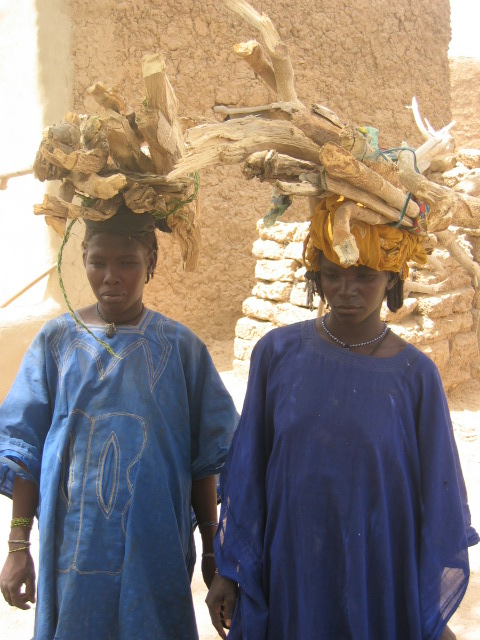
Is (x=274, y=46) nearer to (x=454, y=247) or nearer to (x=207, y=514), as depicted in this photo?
(x=454, y=247)

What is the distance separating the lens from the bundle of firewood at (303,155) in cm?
155

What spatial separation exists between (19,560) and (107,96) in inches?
51.6

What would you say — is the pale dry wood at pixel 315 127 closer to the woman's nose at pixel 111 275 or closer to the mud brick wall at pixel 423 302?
Answer: the woman's nose at pixel 111 275

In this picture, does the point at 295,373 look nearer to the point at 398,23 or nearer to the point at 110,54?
the point at 110,54

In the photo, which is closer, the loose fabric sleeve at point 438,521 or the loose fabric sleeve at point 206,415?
the loose fabric sleeve at point 438,521

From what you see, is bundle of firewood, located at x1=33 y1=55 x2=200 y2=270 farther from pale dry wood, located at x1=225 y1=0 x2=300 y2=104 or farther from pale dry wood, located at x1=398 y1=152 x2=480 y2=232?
pale dry wood, located at x1=398 y1=152 x2=480 y2=232

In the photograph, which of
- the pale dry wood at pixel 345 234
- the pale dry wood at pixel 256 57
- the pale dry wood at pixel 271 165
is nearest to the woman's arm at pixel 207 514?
the pale dry wood at pixel 345 234

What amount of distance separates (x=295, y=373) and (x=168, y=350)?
0.40m

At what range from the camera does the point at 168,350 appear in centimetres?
194

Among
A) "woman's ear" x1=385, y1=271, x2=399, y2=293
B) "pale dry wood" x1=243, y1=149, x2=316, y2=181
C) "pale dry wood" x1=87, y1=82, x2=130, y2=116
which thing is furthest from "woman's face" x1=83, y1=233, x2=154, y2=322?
"woman's ear" x1=385, y1=271, x2=399, y2=293

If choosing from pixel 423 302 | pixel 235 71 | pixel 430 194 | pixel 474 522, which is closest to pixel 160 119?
pixel 430 194

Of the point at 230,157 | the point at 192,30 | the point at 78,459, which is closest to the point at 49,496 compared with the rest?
the point at 78,459

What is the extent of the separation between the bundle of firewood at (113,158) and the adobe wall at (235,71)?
432 centimetres

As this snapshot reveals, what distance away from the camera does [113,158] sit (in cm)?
173
